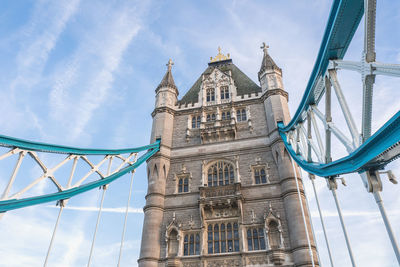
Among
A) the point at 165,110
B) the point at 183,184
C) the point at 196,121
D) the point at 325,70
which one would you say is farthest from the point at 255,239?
the point at 165,110

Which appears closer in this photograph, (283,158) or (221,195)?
(221,195)

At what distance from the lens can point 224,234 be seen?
17344 mm

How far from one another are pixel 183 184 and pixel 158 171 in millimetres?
2001

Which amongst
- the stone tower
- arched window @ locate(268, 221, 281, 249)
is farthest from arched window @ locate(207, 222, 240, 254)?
arched window @ locate(268, 221, 281, 249)

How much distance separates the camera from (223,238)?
56.5ft

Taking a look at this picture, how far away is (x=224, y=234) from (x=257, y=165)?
5.16 metres

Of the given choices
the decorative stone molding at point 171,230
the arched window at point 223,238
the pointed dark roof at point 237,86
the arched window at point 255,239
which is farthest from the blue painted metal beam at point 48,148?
the pointed dark roof at point 237,86

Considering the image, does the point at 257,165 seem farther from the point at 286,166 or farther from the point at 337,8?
the point at 337,8

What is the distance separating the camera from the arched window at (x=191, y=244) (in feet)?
55.9

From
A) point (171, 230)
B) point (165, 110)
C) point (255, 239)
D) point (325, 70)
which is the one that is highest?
point (165, 110)

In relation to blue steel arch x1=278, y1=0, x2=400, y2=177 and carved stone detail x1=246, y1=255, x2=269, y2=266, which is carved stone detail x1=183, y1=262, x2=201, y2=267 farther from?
blue steel arch x1=278, y1=0, x2=400, y2=177

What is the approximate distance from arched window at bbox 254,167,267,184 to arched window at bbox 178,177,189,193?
15.6 ft

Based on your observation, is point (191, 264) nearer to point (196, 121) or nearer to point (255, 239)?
point (255, 239)

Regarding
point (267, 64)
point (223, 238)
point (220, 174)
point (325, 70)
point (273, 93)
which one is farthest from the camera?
A: point (267, 64)
